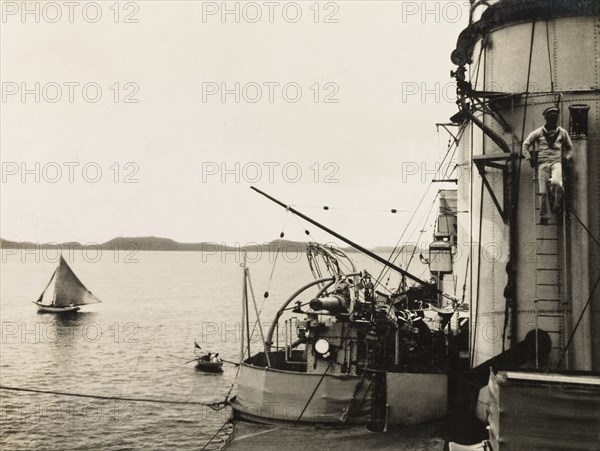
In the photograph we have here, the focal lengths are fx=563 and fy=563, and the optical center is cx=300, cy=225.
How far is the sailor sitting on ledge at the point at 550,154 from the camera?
1278cm

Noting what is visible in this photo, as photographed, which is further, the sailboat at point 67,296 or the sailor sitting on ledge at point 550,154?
the sailboat at point 67,296

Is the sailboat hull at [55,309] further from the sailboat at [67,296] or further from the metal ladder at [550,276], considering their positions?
the metal ladder at [550,276]

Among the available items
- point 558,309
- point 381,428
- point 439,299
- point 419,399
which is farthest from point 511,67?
point 439,299

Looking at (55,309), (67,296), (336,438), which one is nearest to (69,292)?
(67,296)

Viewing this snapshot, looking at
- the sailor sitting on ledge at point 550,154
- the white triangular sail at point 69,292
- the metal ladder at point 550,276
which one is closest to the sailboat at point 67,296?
the white triangular sail at point 69,292

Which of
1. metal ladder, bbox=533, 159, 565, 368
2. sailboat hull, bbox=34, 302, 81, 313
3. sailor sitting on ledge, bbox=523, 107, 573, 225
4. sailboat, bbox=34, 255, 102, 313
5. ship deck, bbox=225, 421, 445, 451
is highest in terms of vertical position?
sailor sitting on ledge, bbox=523, 107, 573, 225

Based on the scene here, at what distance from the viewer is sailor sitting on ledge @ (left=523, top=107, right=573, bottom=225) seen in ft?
41.9

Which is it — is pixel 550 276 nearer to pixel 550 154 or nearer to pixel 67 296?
pixel 550 154

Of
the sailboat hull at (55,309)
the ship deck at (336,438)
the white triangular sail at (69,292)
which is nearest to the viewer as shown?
the ship deck at (336,438)

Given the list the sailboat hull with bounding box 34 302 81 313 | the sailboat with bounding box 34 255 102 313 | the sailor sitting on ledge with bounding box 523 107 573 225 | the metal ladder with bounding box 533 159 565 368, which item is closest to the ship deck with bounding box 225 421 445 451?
the metal ladder with bounding box 533 159 565 368

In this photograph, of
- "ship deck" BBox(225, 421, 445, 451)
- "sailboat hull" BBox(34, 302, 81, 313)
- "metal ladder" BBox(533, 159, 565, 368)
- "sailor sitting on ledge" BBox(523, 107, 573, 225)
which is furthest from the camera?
"sailboat hull" BBox(34, 302, 81, 313)

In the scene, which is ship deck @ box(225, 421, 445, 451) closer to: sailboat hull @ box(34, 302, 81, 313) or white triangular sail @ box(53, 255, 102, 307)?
white triangular sail @ box(53, 255, 102, 307)

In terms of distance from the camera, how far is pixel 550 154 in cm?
1295

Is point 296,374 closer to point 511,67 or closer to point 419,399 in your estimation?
point 419,399
